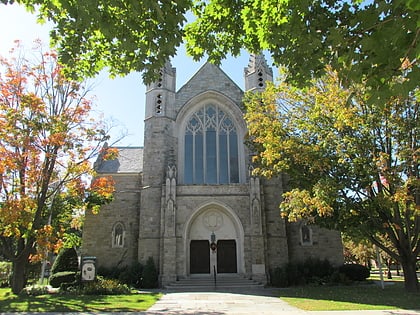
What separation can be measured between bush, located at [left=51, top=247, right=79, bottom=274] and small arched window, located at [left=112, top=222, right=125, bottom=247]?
8.99 ft

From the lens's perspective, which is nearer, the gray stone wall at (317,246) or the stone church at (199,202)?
the stone church at (199,202)

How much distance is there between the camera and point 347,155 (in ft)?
42.0

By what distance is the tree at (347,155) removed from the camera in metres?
12.4

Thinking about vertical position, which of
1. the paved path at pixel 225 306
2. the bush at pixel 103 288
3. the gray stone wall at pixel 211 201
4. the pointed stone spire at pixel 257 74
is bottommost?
the paved path at pixel 225 306

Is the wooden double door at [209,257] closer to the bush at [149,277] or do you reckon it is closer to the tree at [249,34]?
the bush at [149,277]

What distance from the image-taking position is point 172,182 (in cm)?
2047

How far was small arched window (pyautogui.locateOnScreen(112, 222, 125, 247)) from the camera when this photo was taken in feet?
72.9

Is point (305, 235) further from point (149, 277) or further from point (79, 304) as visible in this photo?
point (79, 304)

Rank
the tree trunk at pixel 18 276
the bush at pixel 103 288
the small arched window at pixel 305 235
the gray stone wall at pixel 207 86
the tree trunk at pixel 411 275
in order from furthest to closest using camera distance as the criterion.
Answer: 1. the gray stone wall at pixel 207 86
2. the small arched window at pixel 305 235
3. the bush at pixel 103 288
4. the tree trunk at pixel 18 276
5. the tree trunk at pixel 411 275

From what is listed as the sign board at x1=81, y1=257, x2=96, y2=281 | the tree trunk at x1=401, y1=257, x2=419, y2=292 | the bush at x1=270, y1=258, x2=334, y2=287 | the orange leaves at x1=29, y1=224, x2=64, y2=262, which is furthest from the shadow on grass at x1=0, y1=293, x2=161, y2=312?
the tree trunk at x1=401, y1=257, x2=419, y2=292

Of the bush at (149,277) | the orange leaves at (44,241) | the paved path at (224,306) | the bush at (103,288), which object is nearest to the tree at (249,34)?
the paved path at (224,306)

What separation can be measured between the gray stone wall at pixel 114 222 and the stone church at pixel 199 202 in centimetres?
6

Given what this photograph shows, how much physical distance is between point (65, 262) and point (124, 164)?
847cm

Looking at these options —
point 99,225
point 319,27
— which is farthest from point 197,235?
point 319,27
